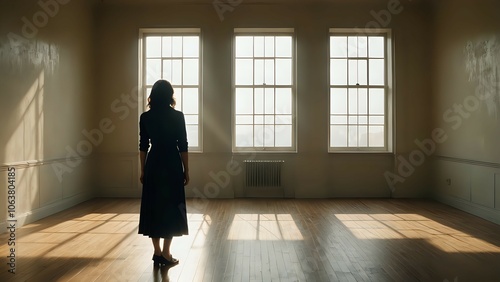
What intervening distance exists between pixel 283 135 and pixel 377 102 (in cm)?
205

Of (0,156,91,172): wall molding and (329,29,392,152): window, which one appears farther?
(329,29,392,152): window

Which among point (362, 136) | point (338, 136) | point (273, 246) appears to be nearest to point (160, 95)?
point (273, 246)

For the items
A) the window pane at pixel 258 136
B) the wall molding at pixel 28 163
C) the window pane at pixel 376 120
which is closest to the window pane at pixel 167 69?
the window pane at pixel 258 136

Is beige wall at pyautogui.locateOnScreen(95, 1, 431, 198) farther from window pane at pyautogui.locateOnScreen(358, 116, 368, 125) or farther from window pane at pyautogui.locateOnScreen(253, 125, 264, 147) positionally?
window pane at pyautogui.locateOnScreen(358, 116, 368, 125)

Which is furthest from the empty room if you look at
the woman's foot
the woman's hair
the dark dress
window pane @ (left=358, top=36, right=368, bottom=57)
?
the woman's hair

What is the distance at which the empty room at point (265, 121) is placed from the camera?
4891 millimetres

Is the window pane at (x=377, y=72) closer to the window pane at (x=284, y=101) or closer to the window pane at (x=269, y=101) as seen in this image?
the window pane at (x=284, y=101)

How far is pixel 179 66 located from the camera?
7.59 m

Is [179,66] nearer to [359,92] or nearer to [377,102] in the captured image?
[359,92]

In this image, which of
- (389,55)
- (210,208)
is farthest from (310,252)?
(389,55)

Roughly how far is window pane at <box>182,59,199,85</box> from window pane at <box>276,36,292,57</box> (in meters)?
1.71

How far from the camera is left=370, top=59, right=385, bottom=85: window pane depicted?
762 cm

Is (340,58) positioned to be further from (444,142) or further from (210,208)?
(210,208)

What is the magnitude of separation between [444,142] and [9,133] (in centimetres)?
711
